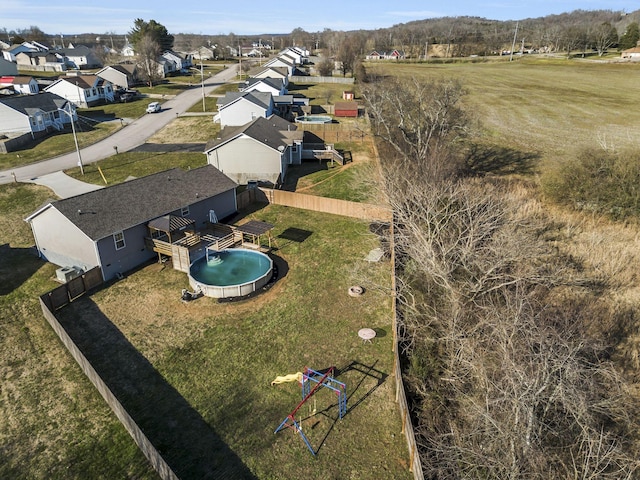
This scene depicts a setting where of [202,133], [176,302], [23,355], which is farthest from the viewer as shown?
[202,133]

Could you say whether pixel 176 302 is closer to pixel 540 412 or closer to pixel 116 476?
pixel 116 476

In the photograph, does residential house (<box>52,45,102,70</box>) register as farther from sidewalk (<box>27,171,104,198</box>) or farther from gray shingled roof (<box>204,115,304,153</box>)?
gray shingled roof (<box>204,115,304,153</box>)

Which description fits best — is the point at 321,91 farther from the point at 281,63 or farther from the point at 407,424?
the point at 407,424

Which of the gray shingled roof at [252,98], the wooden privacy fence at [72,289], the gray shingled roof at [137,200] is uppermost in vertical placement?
the gray shingled roof at [252,98]

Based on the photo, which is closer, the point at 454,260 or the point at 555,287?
the point at 454,260

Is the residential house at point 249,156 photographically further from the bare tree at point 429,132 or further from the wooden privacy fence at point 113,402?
the wooden privacy fence at point 113,402

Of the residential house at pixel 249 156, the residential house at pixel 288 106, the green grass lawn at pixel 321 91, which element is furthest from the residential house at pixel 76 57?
the residential house at pixel 249 156

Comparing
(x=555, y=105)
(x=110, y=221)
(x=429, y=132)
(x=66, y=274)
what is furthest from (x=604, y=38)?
(x=66, y=274)

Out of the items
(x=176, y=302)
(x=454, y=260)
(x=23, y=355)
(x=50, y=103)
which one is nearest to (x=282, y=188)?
(x=176, y=302)
